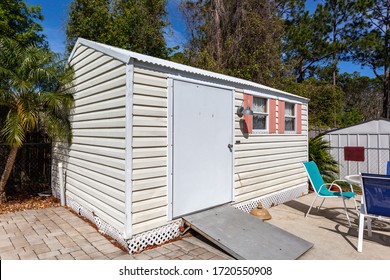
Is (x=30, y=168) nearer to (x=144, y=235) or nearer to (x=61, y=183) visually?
(x=61, y=183)

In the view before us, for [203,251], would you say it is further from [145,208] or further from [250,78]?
[250,78]

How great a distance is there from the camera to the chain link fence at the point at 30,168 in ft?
20.6

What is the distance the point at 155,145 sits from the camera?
3.58 metres

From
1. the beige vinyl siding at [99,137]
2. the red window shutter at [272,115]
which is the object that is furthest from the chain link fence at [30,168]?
the red window shutter at [272,115]

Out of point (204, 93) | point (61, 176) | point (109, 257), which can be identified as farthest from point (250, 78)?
point (109, 257)

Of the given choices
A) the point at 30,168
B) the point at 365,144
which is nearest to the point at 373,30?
the point at 365,144

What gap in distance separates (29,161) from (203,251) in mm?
5246

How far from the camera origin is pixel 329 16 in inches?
591

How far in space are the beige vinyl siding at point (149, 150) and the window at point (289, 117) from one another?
12.3 ft

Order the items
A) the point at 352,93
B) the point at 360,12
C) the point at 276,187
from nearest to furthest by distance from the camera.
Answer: the point at 276,187 < the point at 360,12 < the point at 352,93

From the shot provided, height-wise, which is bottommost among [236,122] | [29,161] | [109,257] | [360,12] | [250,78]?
[109,257]

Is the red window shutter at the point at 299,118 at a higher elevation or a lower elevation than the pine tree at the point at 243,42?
lower

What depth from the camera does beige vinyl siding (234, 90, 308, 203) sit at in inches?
193

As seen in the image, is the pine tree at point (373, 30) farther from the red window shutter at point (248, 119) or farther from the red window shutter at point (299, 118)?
the red window shutter at point (248, 119)
